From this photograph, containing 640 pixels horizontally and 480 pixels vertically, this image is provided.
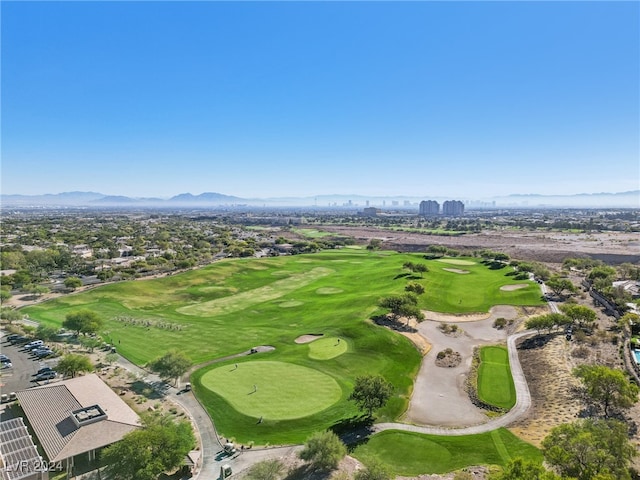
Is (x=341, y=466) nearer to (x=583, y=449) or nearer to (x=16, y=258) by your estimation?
(x=583, y=449)

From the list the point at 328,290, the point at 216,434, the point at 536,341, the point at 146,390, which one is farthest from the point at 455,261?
the point at 216,434

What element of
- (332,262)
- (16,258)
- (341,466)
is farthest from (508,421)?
(16,258)

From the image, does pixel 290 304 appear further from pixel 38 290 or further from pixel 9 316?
pixel 38 290

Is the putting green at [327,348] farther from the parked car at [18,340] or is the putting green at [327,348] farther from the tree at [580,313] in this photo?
the parked car at [18,340]

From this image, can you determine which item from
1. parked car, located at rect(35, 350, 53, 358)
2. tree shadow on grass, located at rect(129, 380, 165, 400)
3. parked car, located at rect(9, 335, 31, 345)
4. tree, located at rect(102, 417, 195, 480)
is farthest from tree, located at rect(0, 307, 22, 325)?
tree, located at rect(102, 417, 195, 480)

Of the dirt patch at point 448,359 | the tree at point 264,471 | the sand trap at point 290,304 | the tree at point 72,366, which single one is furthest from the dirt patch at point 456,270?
the tree at point 72,366

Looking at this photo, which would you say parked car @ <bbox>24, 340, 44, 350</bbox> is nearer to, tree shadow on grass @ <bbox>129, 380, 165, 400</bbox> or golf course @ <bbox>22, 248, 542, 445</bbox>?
golf course @ <bbox>22, 248, 542, 445</bbox>
